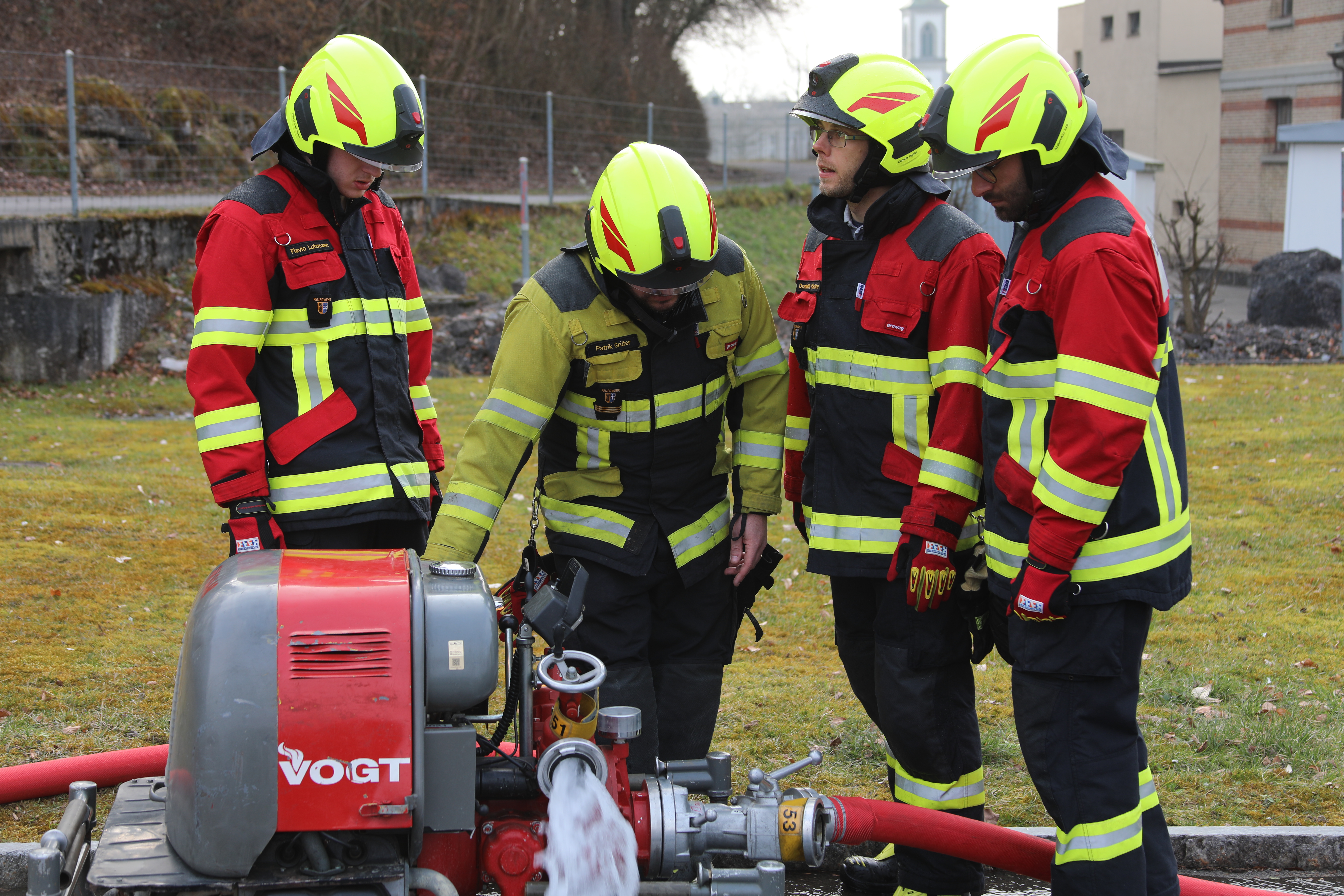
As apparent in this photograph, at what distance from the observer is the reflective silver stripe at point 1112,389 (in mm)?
2623

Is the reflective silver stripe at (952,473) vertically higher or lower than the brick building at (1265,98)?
lower

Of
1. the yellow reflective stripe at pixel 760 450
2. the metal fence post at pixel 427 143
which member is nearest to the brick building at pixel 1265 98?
the metal fence post at pixel 427 143

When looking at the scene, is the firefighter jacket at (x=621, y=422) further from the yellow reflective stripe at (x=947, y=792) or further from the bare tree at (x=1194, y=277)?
the bare tree at (x=1194, y=277)

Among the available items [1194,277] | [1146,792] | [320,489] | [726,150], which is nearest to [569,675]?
[320,489]

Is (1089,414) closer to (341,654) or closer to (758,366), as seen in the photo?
(758,366)

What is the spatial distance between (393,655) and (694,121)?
2345 cm

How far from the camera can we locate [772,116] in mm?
29297

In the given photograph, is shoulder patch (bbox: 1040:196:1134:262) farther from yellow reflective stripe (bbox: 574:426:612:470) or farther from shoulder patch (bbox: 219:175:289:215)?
shoulder patch (bbox: 219:175:289:215)

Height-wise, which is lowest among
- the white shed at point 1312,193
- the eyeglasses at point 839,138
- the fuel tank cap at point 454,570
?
the fuel tank cap at point 454,570

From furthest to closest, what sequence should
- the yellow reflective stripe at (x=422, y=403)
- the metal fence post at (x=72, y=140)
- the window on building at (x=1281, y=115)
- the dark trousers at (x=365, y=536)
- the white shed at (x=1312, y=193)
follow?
the window on building at (x=1281, y=115) < the white shed at (x=1312, y=193) < the metal fence post at (x=72, y=140) < the yellow reflective stripe at (x=422, y=403) < the dark trousers at (x=365, y=536)

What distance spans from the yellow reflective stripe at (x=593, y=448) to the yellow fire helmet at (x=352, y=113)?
33.0 inches

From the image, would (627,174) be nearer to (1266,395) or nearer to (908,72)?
(908,72)

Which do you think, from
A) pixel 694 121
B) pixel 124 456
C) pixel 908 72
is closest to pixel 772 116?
pixel 694 121

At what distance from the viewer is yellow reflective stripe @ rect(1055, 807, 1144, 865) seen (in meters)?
2.72
